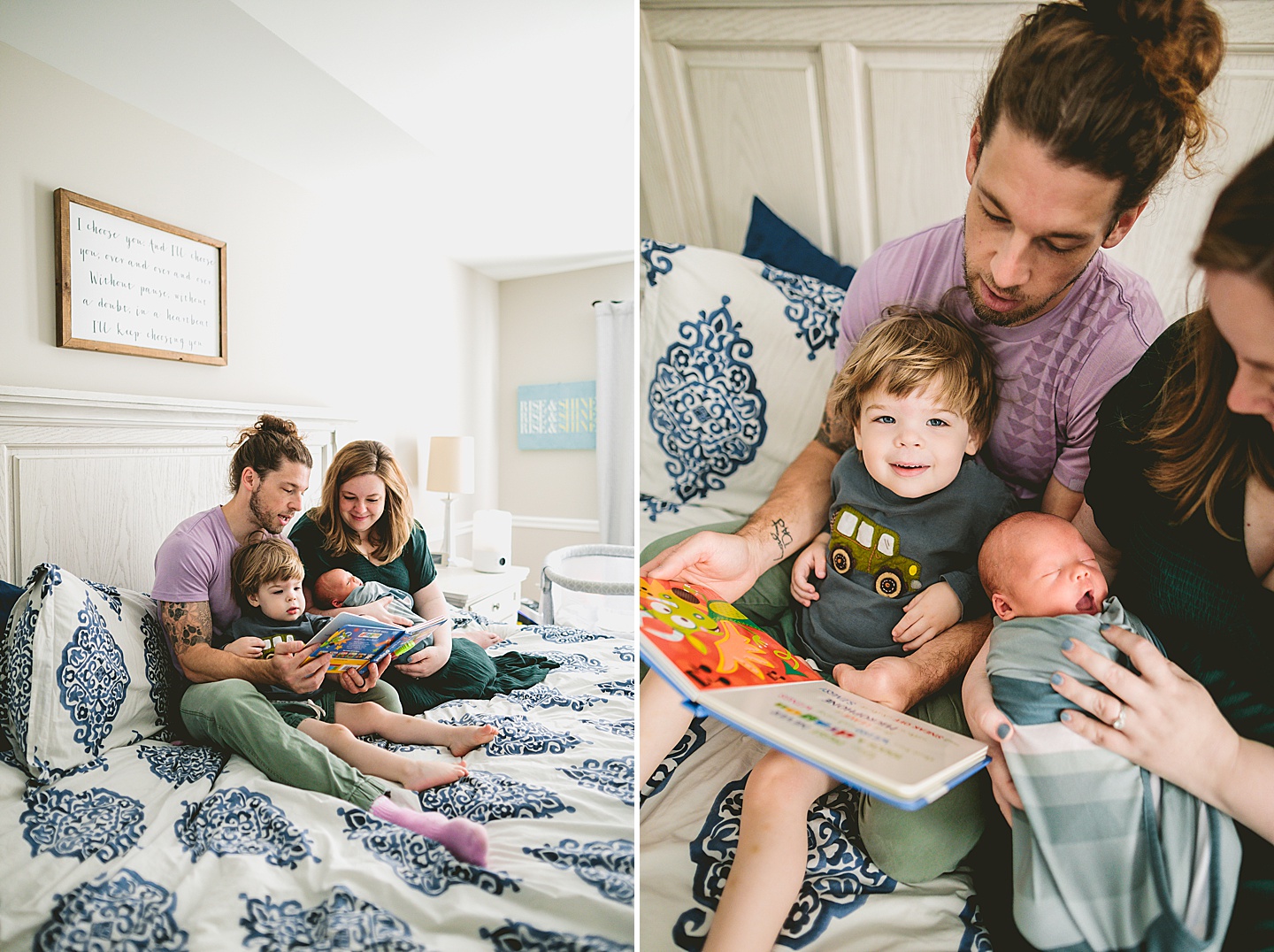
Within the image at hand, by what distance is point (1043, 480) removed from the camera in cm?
72

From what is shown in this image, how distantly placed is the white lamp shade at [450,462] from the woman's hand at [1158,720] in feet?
3.36

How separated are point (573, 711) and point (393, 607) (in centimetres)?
35

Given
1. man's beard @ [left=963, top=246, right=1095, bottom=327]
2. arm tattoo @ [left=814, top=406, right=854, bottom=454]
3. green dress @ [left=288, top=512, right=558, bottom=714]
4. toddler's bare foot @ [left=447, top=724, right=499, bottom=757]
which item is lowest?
toddler's bare foot @ [left=447, top=724, right=499, bottom=757]

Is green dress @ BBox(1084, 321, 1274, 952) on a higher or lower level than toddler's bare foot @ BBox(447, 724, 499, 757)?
higher

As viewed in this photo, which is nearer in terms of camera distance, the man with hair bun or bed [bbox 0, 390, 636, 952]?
bed [bbox 0, 390, 636, 952]

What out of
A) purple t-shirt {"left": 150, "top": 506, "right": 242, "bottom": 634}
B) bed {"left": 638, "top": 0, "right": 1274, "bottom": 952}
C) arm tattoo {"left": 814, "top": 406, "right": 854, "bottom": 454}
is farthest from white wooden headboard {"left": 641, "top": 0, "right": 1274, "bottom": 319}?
purple t-shirt {"left": 150, "top": 506, "right": 242, "bottom": 634}

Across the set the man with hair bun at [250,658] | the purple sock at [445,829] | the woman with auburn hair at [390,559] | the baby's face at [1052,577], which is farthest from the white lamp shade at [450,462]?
the baby's face at [1052,577]

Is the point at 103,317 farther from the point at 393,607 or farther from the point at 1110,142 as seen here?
the point at 1110,142

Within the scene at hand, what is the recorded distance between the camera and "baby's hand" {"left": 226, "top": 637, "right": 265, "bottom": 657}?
3.04ft

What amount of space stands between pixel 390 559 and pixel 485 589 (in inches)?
11.1

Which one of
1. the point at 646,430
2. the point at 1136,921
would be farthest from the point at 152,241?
the point at 1136,921

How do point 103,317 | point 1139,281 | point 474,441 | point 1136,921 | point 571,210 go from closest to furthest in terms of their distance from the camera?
point 1136,921
point 1139,281
point 103,317
point 474,441
point 571,210

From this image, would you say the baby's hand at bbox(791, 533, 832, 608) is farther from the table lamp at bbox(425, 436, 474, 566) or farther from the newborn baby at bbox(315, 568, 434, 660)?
the table lamp at bbox(425, 436, 474, 566)

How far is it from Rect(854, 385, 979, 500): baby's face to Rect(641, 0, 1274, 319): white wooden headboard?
0.29 metres
